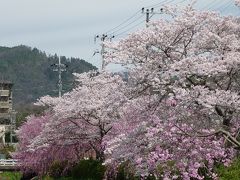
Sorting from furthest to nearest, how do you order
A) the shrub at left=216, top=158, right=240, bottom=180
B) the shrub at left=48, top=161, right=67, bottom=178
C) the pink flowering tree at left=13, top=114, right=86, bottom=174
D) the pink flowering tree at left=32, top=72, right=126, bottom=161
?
1. the shrub at left=48, top=161, right=67, bottom=178
2. the pink flowering tree at left=13, top=114, right=86, bottom=174
3. the pink flowering tree at left=32, top=72, right=126, bottom=161
4. the shrub at left=216, top=158, right=240, bottom=180

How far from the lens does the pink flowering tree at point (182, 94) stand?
12.1m

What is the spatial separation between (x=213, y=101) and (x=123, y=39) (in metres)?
3.68

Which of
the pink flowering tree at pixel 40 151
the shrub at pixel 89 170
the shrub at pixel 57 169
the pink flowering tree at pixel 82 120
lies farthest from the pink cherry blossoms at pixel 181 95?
the shrub at pixel 57 169

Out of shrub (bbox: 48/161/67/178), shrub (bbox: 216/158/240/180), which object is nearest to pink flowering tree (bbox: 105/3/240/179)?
shrub (bbox: 216/158/240/180)

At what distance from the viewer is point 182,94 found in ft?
37.9

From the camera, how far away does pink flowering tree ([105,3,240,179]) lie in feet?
39.6

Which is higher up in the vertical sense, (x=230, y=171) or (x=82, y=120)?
(x=82, y=120)

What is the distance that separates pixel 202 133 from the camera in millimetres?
12047

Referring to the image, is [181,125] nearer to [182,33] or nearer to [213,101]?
[213,101]

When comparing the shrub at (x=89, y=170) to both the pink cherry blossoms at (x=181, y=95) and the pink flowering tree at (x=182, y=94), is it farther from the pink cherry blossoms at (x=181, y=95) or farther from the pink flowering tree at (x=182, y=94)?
the pink flowering tree at (x=182, y=94)

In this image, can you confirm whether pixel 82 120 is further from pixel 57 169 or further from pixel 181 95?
pixel 181 95

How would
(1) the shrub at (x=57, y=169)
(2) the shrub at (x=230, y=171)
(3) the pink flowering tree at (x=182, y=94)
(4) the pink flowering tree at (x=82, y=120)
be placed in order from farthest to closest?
1. (1) the shrub at (x=57, y=169)
2. (4) the pink flowering tree at (x=82, y=120)
3. (2) the shrub at (x=230, y=171)
4. (3) the pink flowering tree at (x=182, y=94)

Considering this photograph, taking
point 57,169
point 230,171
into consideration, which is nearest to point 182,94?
point 230,171

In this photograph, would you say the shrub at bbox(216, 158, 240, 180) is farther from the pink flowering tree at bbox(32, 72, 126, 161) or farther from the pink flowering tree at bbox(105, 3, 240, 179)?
the pink flowering tree at bbox(32, 72, 126, 161)
